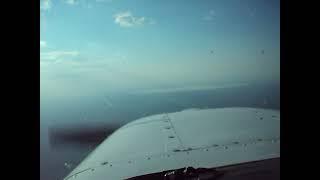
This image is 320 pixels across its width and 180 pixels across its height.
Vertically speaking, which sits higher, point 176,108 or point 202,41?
point 202,41

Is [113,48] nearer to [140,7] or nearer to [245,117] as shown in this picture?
[140,7]
